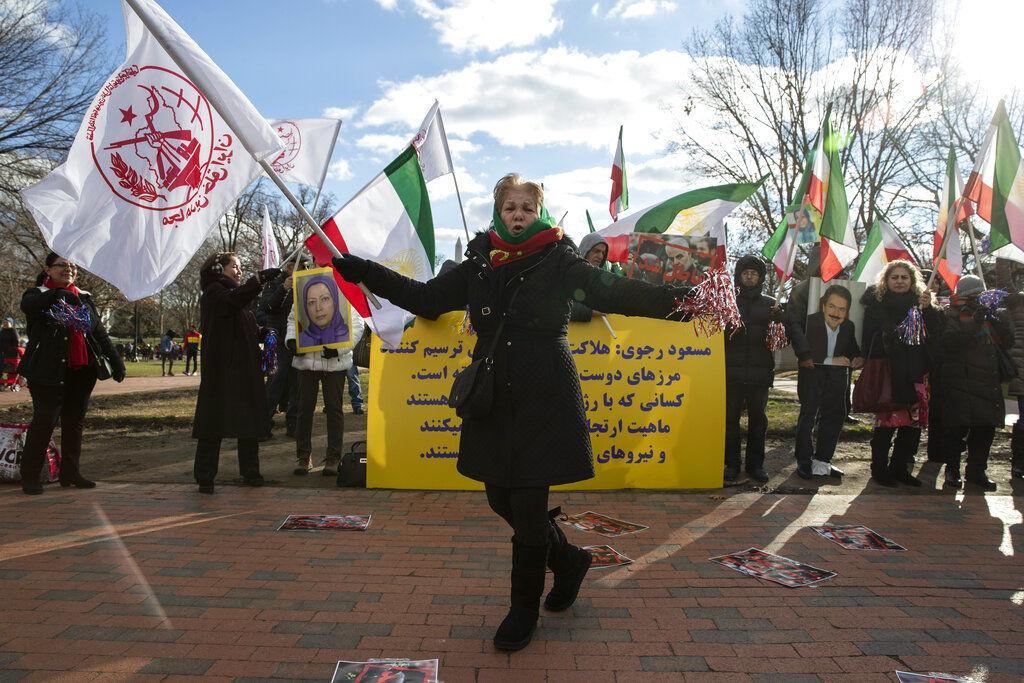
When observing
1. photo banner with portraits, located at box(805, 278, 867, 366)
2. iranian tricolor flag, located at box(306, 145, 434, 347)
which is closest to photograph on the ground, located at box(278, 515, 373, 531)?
iranian tricolor flag, located at box(306, 145, 434, 347)

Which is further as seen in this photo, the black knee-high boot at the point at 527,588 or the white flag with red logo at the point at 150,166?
the white flag with red logo at the point at 150,166

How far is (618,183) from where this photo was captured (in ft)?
28.4

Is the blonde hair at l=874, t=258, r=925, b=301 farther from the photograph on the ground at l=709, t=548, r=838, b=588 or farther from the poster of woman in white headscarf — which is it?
the poster of woman in white headscarf

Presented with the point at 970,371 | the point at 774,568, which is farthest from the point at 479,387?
the point at 970,371

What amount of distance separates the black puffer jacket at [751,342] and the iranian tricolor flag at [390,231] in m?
2.77

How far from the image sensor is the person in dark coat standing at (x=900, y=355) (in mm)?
6043

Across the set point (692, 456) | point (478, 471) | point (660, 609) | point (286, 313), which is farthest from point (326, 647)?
point (286, 313)

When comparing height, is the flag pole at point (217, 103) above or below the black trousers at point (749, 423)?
above

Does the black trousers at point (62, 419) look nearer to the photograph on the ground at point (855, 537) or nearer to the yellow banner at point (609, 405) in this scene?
the yellow banner at point (609, 405)

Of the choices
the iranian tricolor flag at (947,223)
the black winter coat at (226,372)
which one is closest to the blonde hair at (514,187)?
the black winter coat at (226,372)

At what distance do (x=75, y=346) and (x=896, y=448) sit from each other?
6.81 meters

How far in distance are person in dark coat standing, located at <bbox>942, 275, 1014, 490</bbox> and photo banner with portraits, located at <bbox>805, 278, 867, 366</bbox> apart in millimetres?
709

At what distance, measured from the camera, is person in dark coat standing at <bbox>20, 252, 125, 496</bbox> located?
5254mm

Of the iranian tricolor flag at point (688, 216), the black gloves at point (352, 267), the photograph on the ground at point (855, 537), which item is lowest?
the photograph on the ground at point (855, 537)
